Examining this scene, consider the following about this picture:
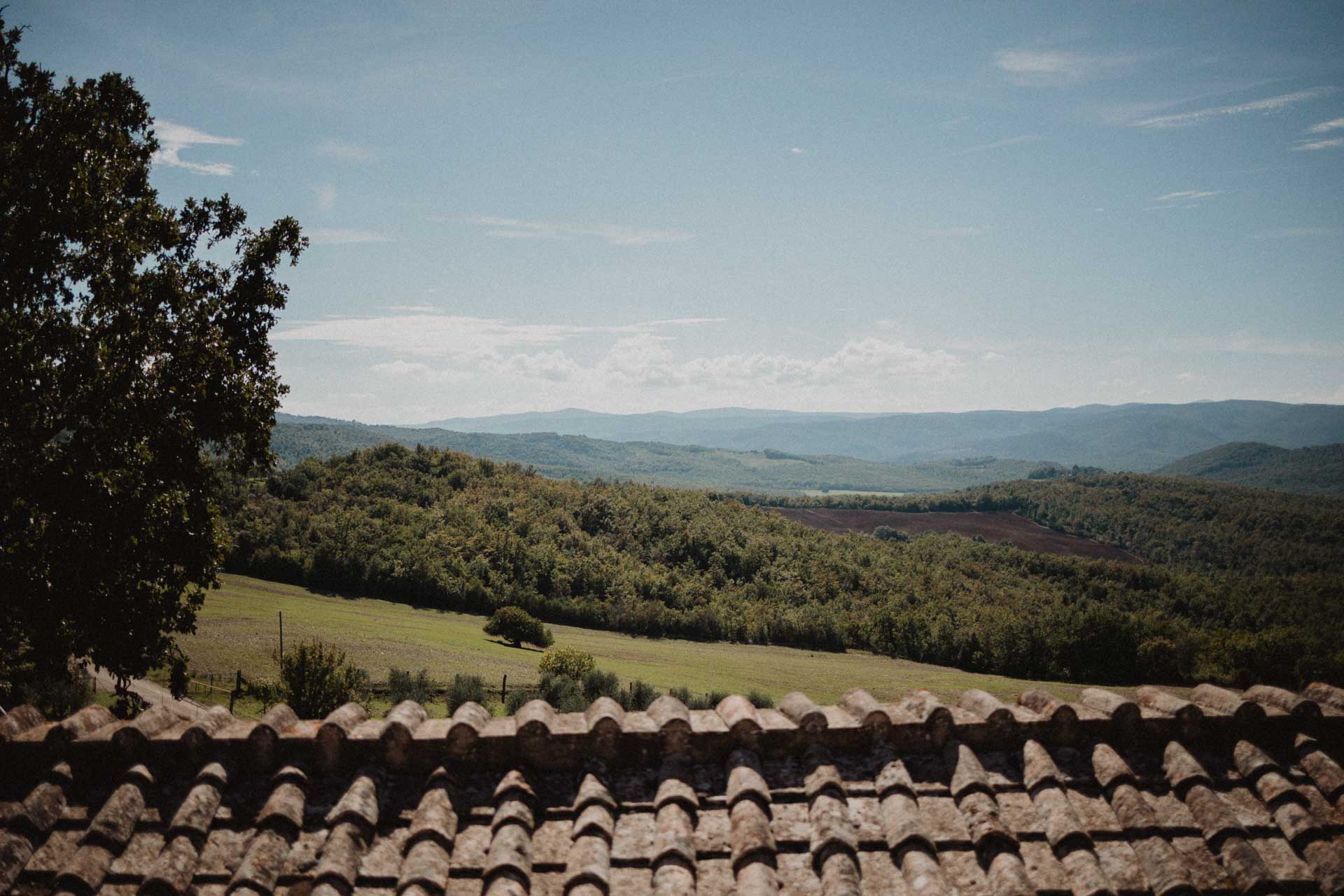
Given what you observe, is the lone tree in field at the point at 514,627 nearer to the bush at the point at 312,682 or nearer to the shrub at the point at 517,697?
the shrub at the point at 517,697

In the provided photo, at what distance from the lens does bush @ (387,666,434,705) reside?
1603 inches

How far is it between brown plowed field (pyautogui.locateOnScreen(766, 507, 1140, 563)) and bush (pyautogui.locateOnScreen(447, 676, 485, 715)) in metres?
101

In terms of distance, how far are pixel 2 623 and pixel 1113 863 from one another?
1474cm

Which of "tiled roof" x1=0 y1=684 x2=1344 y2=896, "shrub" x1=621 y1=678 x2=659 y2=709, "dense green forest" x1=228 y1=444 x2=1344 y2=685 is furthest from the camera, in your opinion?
"dense green forest" x1=228 y1=444 x2=1344 y2=685

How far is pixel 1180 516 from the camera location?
15638 cm

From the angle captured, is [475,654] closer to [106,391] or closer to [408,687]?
[408,687]

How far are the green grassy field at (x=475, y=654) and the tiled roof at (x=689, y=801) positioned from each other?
41.7 m

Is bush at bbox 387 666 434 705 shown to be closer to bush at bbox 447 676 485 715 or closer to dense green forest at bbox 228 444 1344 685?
bush at bbox 447 676 485 715

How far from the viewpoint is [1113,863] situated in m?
4.11

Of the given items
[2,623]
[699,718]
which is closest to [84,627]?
[2,623]

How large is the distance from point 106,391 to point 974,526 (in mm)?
152946

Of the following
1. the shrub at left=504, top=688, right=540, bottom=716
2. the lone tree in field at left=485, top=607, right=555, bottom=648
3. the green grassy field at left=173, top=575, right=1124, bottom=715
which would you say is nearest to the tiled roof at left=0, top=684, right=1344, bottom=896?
the shrub at left=504, top=688, right=540, bottom=716

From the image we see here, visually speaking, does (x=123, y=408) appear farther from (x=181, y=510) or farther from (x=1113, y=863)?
(x=1113, y=863)

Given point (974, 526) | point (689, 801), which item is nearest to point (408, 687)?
point (689, 801)
